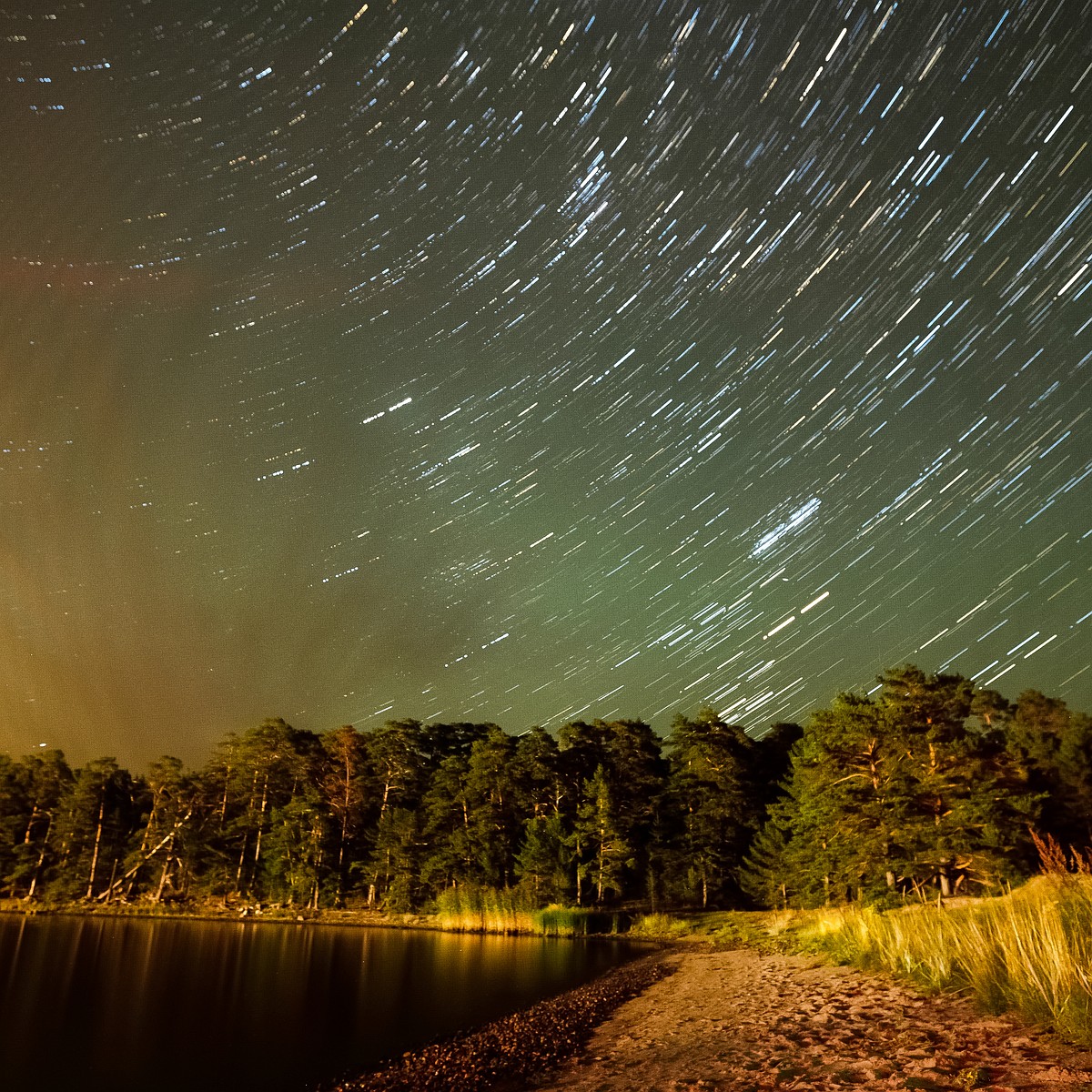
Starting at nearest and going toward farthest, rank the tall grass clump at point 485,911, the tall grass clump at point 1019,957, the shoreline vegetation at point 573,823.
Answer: the tall grass clump at point 1019,957, the shoreline vegetation at point 573,823, the tall grass clump at point 485,911

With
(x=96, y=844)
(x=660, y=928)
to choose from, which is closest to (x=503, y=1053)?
(x=660, y=928)

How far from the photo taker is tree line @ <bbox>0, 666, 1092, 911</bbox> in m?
55.3

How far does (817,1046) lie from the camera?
1203cm

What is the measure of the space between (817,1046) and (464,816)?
170ft

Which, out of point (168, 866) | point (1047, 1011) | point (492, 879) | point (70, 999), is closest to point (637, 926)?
point (492, 879)

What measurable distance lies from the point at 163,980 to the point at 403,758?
116 ft

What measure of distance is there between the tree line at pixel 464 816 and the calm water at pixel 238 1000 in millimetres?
11974

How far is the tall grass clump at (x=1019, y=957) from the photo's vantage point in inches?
379

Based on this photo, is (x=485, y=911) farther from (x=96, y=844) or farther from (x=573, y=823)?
(x=96, y=844)

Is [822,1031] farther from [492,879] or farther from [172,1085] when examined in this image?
[492,879]

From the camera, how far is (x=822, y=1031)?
12.9 meters

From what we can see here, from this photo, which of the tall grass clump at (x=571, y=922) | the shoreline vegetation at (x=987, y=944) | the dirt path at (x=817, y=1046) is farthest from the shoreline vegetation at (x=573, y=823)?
the dirt path at (x=817, y=1046)

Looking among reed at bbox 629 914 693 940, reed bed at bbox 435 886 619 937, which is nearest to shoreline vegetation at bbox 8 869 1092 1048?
reed at bbox 629 914 693 940

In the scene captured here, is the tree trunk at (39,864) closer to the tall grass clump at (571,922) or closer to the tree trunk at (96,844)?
the tree trunk at (96,844)
